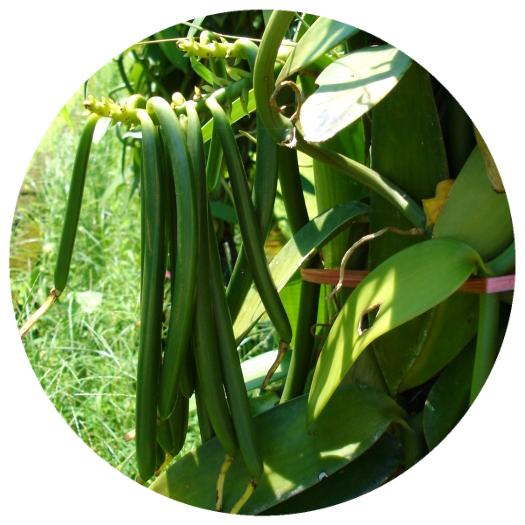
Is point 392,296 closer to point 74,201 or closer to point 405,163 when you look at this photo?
point 405,163

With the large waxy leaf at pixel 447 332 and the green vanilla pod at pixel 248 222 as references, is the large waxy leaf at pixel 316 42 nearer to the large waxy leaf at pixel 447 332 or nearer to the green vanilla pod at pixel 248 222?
the green vanilla pod at pixel 248 222

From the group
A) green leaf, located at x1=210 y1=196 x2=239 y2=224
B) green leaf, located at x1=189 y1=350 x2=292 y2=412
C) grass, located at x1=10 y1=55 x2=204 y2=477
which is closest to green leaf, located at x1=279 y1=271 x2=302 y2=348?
green leaf, located at x1=189 y1=350 x2=292 y2=412

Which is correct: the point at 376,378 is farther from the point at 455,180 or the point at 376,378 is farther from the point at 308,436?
the point at 455,180

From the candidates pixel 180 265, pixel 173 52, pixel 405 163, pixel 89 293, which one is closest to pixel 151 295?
pixel 180 265

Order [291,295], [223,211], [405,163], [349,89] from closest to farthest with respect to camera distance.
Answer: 1. [349,89]
2. [405,163]
3. [291,295]
4. [223,211]

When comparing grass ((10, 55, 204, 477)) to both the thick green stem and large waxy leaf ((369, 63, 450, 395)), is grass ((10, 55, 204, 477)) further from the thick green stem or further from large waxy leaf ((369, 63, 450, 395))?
large waxy leaf ((369, 63, 450, 395))

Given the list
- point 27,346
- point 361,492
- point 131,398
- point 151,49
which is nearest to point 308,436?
point 361,492
